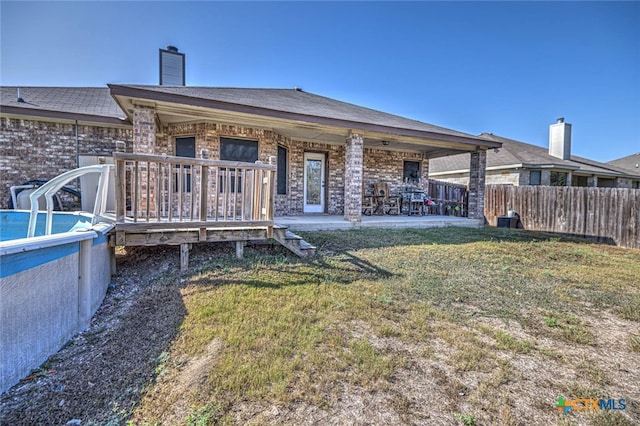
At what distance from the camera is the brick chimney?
15797 mm

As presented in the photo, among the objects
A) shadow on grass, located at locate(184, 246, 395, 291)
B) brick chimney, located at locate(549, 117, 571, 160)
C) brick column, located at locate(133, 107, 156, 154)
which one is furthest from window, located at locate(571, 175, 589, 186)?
brick column, located at locate(133, 107, 156, 154)

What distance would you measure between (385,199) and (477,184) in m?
2.91

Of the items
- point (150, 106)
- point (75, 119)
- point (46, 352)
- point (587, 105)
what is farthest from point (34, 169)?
point (587, 105)

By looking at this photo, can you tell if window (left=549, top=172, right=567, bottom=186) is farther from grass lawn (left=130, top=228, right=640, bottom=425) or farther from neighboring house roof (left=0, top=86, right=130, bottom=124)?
neighboring house roof (left=0, top=86, right=130, bottom=124)

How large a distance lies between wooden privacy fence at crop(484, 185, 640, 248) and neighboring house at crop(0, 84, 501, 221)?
2.61 m

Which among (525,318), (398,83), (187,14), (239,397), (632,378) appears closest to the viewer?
(239,397)

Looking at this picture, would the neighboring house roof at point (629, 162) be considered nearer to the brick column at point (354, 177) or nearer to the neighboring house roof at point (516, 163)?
the neighboring house roof at point (516, 163)

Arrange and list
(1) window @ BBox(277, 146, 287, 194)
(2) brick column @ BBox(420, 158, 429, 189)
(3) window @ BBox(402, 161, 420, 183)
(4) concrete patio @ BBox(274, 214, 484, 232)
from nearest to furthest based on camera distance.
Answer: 1. (4) concrete patio @ BBox(274, 214, 484, 232)
2. (1) window @ BBox(277, 146, 287, 194)
3. (3) window @ BBox(402, 161, 420, 183)
4. (2) brick column @ BBox(420, 158, 429, 189)

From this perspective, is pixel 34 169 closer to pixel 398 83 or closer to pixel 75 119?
pixel 75 119

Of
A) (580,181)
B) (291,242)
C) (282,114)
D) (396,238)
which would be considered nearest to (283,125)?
(282,114)

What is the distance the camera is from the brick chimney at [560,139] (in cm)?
1580

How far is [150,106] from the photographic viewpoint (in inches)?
224

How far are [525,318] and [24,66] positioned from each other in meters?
13.3

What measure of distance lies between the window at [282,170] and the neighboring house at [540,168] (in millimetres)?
10789
